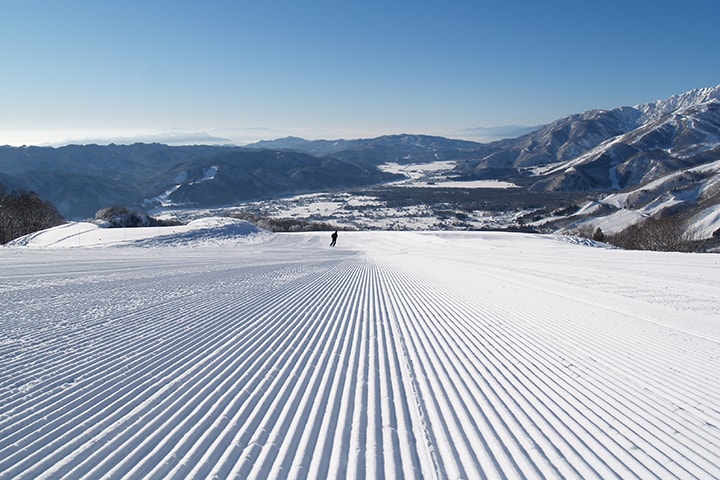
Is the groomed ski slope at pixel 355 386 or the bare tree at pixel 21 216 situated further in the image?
the bare tree at pixel 21 216

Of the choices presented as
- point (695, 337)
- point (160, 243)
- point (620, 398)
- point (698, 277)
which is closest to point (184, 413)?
point (620, 398)

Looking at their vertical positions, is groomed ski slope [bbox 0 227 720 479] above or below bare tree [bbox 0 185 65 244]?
above

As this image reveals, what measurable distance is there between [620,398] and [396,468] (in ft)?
11.5

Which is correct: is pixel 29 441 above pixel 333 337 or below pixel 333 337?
above

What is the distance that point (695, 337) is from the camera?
8133mm

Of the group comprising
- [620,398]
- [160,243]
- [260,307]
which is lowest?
[160,243]

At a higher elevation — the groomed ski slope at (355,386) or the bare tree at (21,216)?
the groomed ski slope at (355,386)

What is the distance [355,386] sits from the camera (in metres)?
5.82

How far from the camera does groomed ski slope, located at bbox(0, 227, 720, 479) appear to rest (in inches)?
156

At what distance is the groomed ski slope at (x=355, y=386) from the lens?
396cm

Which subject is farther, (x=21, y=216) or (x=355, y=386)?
(x=21, y=216)

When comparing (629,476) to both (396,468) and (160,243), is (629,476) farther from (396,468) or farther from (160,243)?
(160,243)

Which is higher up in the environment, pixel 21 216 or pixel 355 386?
pixel 355 386

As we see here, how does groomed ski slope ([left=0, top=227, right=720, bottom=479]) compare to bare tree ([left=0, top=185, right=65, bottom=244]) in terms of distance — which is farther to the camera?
bare tree ([left=0, top=185, right=65, bottom=244])
